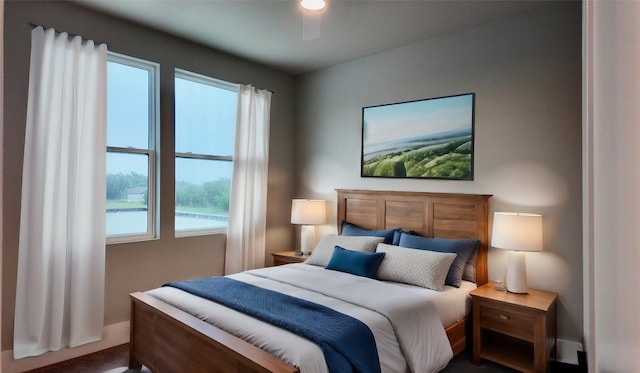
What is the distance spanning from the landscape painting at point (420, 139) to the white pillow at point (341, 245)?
2.57 feet

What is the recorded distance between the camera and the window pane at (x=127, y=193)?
10.8 feet

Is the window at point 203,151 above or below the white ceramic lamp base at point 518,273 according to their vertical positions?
above

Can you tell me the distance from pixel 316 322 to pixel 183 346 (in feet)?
2.69

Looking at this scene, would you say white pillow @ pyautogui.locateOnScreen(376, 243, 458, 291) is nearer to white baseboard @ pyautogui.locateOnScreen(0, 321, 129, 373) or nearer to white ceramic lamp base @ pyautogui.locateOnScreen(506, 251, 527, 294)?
white ceramic lamp base @ pyautogui.locateOnScreen(506, 251, 527, 294)

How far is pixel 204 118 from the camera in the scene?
4016 millimetres

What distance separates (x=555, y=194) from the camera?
9.49 feet

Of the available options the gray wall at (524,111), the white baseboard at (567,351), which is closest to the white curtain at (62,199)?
the gray wall at (524,111)

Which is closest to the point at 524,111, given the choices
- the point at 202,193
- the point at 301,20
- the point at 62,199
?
the point at 301,20

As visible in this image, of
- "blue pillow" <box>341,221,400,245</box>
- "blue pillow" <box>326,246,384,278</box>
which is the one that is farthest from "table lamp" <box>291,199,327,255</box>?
"blue pillow" <box>326,246,384,278</box>

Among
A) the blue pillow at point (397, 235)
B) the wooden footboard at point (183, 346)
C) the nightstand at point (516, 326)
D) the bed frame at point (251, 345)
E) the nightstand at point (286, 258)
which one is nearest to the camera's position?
the wooden footboard at point (183, 346)

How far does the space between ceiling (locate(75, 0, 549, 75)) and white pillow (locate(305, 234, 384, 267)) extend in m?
1.92

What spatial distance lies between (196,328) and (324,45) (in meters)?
2.89

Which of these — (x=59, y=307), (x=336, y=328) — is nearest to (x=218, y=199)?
(x=59, y=307)

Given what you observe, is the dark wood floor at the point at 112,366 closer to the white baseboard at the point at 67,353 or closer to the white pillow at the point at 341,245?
the white baseboard at the point at 67,353
